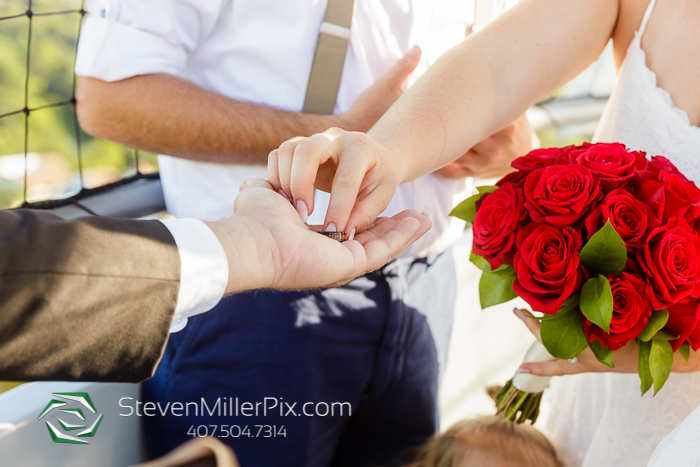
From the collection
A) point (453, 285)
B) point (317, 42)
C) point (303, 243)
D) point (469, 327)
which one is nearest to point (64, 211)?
point (317, 42)

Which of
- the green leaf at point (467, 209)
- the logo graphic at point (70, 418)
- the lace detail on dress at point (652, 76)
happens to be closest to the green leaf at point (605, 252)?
the green leaf at point (467, 209)

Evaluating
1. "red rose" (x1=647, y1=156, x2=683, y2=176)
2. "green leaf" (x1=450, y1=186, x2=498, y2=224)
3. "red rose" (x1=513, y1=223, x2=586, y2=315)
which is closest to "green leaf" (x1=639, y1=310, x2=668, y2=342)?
"red rose" (x1=513, y1=223, x2=586, y2=315)

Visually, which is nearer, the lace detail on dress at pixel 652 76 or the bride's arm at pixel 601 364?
the bride's arm at pixel 601 364

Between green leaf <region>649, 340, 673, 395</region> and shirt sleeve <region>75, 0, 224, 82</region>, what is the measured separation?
3.05 feet

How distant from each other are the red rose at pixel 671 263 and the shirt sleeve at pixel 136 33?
835mm

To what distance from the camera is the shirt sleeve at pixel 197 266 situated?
0.60 metres

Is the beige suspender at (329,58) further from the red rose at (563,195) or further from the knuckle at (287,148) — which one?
the red rose at (563,195)

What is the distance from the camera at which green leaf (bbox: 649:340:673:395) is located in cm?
76

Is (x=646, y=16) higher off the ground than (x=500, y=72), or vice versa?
(x=646, y=16)

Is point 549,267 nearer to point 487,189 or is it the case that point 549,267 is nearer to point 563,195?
point 563,195

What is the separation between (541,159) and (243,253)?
51 centimetres

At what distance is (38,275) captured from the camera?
1.68 ft

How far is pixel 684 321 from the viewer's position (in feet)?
2.44

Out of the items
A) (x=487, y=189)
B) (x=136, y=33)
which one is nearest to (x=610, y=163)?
(x=487, y=189)
